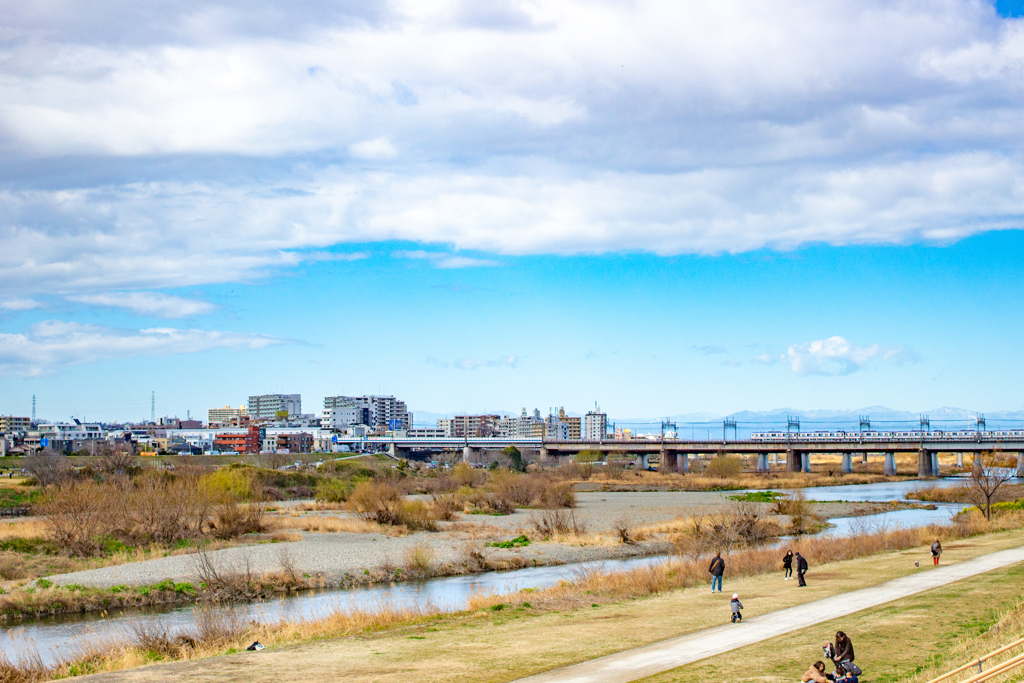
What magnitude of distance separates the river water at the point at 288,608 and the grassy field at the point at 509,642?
556cm

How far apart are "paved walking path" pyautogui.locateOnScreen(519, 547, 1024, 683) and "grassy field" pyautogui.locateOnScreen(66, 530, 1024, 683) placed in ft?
2.28

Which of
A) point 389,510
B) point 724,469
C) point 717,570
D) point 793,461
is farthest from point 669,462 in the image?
point 717,570

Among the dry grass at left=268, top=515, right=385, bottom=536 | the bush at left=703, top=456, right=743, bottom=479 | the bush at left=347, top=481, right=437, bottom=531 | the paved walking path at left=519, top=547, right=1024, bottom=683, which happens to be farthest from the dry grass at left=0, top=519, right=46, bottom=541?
the bush at left=703, top=456, right=743, bottom=479

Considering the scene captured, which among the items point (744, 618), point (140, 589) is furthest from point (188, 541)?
point (744, 618)

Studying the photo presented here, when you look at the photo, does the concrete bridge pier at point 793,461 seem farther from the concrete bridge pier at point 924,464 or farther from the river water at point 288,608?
the river water at point 288,608

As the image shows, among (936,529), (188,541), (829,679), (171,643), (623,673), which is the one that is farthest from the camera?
(188,541)

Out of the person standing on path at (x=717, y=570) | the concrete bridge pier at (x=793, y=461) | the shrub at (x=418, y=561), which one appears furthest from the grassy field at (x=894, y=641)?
the concrete bridge pier at (x=793, y=461)

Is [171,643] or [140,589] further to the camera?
[140,589]

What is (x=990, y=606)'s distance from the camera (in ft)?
91.0

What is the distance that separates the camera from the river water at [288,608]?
31625mm

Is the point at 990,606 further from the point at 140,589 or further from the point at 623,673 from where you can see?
the point at 140,589

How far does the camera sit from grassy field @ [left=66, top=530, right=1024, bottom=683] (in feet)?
70.0

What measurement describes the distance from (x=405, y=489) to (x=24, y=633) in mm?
78996

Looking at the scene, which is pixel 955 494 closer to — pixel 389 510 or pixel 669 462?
pixel 389 510
